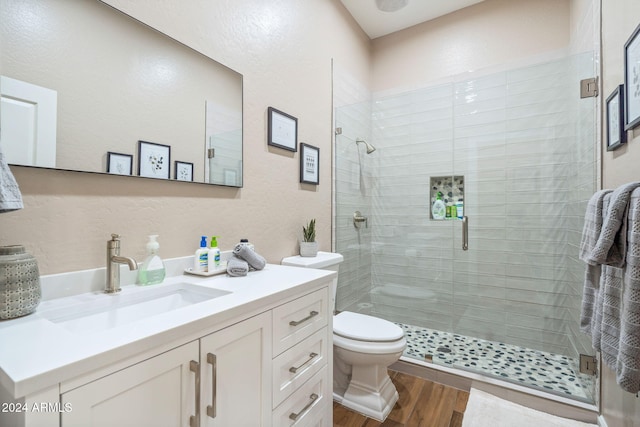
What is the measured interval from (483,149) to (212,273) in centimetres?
223

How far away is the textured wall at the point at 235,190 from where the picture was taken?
90 cm

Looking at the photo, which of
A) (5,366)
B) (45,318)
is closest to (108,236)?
(45,318)

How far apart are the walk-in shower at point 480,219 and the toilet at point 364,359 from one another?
0.51m

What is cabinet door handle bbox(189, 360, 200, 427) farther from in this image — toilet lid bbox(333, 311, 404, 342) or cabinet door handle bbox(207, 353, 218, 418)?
toilet lid bbox(333, 311, 404, 342)

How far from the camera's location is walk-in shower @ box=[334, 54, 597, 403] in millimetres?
2049

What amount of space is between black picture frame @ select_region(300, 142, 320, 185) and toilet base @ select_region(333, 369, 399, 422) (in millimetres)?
1279

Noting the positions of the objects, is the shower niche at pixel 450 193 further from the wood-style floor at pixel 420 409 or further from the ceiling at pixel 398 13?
→ the ceiling at pixel 398 13

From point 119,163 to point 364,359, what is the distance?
1.47m

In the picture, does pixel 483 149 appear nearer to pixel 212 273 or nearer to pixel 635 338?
pixel 635 338

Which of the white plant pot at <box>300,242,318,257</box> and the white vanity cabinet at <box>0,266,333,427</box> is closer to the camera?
the white vanity cabinet at <box>0,266,333,427</box>

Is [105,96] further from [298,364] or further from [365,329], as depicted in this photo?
[365,329]

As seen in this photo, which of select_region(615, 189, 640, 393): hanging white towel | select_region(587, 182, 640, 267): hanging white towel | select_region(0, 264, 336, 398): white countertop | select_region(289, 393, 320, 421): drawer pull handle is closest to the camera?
select_region(0, 264, 336, 398): white countertop

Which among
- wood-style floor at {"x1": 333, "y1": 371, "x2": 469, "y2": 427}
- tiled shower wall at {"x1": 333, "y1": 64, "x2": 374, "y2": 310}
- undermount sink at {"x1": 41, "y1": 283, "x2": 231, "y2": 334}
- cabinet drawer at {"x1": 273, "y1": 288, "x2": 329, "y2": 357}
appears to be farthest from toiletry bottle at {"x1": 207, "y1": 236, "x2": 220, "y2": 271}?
tiled shower wall at {"x1": 333, "y1": 64, "x2": 374, "y2": 310}

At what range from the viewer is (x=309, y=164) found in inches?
80.2
